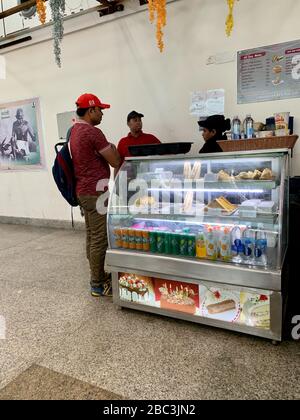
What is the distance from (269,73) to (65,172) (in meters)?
2.55

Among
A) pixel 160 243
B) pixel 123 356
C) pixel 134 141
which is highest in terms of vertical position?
pixel 134 141

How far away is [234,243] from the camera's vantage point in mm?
2186

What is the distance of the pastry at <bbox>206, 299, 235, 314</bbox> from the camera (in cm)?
218

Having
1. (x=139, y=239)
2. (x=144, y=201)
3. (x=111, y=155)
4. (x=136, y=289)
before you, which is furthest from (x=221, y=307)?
(x=111, y=155)

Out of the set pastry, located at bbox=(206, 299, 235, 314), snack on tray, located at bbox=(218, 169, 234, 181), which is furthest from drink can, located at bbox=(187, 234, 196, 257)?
snack on tray, located at bbox=(218, 169, 234, 181)

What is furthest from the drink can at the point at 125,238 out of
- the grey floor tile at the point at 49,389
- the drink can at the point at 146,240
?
Result: the grey floor tile at the point at 49,389

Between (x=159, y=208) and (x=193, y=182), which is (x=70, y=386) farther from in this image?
(x=193, y=182)

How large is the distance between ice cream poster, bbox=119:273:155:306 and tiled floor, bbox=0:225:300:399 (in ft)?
0.48

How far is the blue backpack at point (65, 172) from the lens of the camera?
109 inches

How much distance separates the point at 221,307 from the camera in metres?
2.22

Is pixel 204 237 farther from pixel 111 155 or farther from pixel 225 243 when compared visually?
pixel 111 155

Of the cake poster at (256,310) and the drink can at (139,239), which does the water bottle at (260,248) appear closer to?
the cake poster at (256,310)

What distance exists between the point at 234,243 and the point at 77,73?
4004mm

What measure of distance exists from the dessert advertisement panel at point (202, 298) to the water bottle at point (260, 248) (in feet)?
0.67
